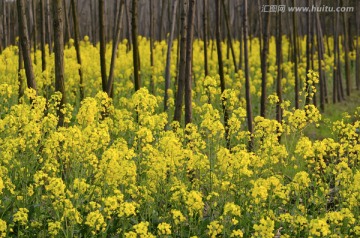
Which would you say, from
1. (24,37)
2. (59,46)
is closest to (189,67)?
(59,46)

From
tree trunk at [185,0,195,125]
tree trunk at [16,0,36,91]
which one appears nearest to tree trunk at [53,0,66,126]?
tree trunk at [16,0,36,91]

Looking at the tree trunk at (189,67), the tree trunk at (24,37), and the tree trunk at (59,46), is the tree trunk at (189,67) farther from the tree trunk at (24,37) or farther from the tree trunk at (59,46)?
the tree trunk at (24,37)

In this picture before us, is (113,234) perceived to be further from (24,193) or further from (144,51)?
(144,51)

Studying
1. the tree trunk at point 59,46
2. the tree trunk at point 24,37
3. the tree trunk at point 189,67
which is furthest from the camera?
the tree trunk at point 189,67

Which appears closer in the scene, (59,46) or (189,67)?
(59,46)

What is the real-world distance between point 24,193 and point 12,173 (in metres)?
0.87

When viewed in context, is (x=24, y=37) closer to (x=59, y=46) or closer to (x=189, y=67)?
(x=59, y=46)

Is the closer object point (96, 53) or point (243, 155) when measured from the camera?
point (243, 155)

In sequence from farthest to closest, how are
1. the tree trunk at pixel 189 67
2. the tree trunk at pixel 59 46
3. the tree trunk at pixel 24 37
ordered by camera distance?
the tree trunk at pixel 189 67
the tree trunk at pixel 24 37
the tree trunk at pixel 59 46

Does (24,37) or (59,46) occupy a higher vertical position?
(24,37)

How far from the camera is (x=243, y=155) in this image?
656cm

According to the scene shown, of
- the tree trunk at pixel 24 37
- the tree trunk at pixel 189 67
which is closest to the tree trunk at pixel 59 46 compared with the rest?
the tree trunk at pixel 24 37

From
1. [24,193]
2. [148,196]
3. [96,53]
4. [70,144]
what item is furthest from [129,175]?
[96,53]

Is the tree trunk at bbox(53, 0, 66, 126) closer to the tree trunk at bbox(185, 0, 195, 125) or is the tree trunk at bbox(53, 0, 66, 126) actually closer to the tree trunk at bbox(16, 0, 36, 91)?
the tree trunk at bbox(16, 0, 36, 91)
